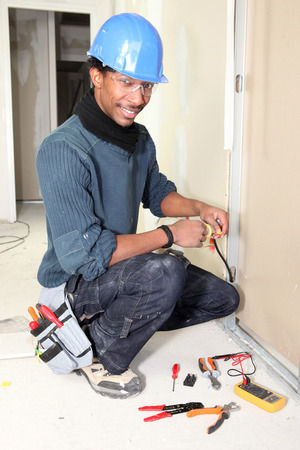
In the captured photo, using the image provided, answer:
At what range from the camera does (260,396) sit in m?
1.43

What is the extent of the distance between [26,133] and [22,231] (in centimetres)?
193

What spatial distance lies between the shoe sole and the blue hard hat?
3.33ft

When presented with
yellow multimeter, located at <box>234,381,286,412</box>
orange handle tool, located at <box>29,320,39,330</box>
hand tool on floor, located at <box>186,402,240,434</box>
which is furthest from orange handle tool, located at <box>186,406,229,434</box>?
orange handle tool, located at <box>29,320,39,330</box>

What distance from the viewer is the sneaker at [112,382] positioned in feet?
4.88

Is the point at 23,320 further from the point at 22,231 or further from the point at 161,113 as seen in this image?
the point at 22,231

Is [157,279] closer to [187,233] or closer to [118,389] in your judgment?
[187,233]

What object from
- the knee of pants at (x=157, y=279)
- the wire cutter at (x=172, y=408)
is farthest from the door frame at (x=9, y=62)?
the wire cutter at (x=172, y=408)

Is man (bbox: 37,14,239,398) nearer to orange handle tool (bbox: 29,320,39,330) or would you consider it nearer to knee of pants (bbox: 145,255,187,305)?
knee of pants (bbox: 145,255,187,305)

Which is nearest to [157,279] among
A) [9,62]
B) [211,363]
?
[211,363]

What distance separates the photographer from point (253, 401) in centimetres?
143

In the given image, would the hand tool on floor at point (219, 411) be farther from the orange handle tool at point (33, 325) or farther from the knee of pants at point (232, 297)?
the orange handle tool at point (33, 325)

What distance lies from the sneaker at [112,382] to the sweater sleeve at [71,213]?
39cm

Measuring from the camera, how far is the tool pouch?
1.49m

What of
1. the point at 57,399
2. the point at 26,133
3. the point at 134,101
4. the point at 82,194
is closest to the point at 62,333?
the point at 57,399
